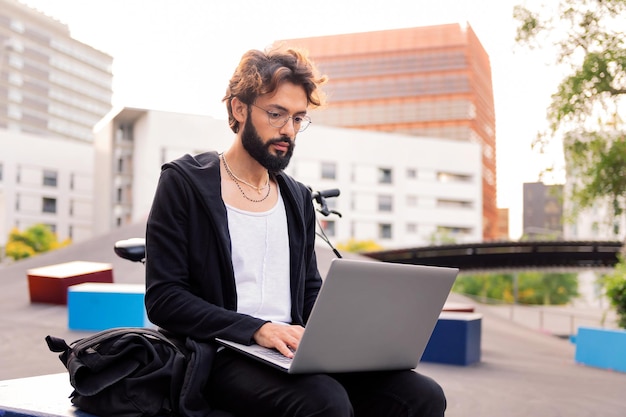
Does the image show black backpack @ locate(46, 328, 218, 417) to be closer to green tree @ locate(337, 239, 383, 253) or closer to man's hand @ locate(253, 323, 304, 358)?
man's hand @ locate(253, 323, 304, 358)

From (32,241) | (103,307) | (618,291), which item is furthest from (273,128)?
(32,241)

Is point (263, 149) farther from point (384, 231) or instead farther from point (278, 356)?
point (384, 231)

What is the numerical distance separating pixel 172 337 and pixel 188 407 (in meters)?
0.28

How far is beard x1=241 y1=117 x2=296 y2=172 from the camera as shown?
2256 millimetres

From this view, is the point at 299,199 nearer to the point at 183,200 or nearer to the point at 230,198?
the point at 230,198

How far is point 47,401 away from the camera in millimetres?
2066

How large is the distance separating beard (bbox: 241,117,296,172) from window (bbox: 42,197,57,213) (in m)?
73.9

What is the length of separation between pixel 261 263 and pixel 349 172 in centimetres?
6313

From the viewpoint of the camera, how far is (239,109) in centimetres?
229

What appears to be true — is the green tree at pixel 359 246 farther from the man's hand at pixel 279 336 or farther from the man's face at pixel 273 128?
the man's hand at pixel 279 336

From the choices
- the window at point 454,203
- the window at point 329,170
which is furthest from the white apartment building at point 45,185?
the window at point 454,203

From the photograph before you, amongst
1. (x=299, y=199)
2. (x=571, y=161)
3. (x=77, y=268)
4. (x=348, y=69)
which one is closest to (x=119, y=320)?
(x=77, y=268)

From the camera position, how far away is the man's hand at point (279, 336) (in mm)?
1946

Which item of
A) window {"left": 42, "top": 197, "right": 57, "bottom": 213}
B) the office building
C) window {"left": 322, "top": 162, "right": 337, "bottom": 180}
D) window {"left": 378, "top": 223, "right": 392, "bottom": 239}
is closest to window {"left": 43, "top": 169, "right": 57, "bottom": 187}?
window {"left": 42, "top": 197, "right": 57, "bottom": 213}
